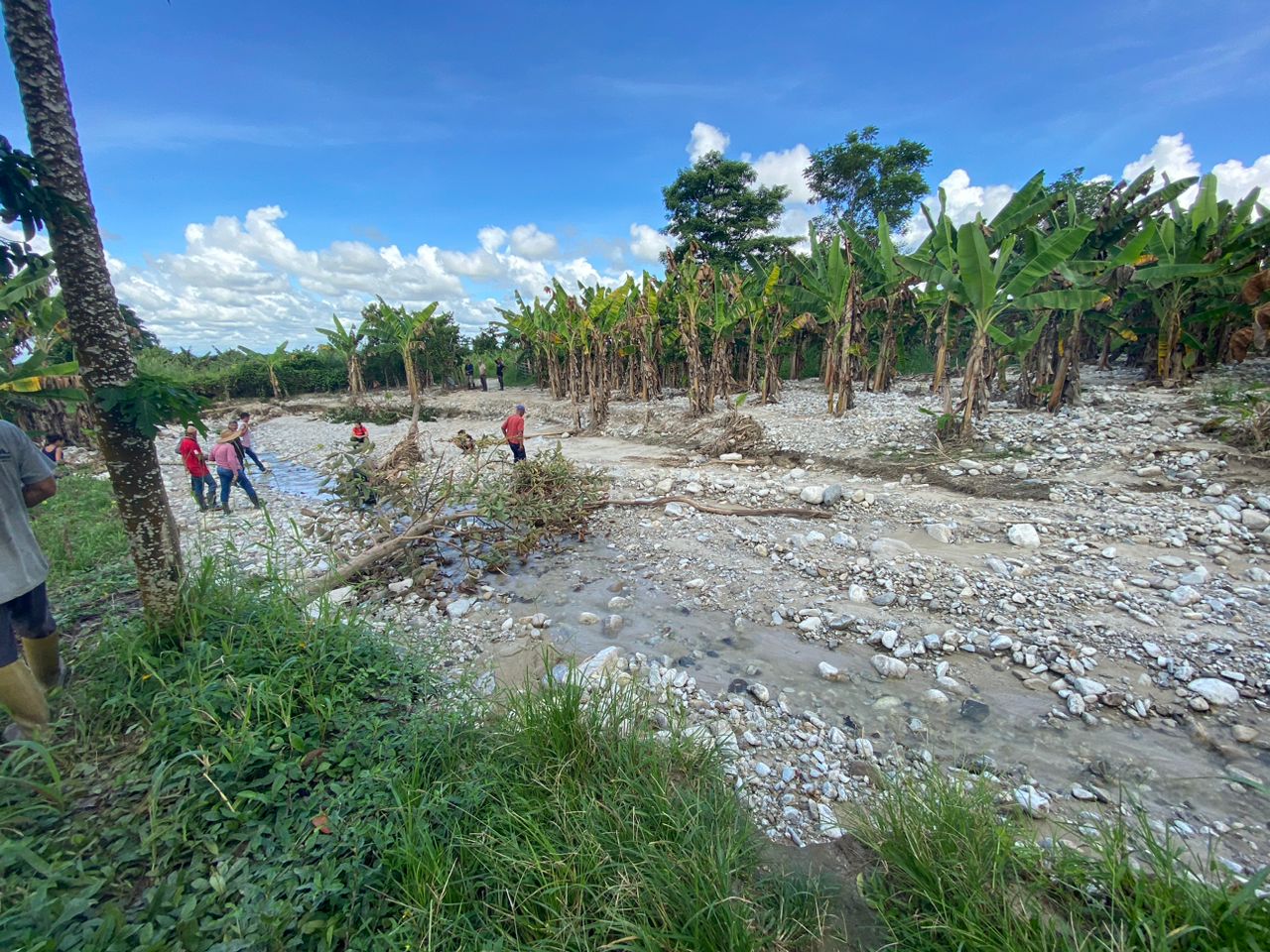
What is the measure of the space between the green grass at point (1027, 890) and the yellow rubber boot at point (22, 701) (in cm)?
402

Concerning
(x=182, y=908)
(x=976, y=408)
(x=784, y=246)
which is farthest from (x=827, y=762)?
(x=784, y=246)

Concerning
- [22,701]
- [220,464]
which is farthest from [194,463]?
[22,701]

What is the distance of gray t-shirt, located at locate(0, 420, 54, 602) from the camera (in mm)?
2516

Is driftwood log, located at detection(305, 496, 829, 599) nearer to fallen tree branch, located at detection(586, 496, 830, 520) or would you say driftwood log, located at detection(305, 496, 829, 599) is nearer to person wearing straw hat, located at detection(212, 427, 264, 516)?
fallen tree branch, located at detection(586, 496, 830, 520)

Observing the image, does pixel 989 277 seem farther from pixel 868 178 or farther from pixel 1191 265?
pixel 868 178

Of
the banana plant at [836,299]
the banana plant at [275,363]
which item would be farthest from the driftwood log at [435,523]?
the banana plant at [275,363]

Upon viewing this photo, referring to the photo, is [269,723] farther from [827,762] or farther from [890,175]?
[890,175]

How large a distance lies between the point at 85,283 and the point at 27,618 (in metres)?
1.81

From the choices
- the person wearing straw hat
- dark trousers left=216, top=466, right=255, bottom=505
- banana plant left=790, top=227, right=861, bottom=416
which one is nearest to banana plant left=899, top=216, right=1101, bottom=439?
banana plant left=790, top=227, right=861, bottom=416

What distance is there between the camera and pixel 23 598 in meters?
2.68

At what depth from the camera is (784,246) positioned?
930 inches

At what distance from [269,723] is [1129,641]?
5718 mm

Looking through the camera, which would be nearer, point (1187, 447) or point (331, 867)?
point (331, 867)

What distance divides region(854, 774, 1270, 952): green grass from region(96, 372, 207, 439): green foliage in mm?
3893
